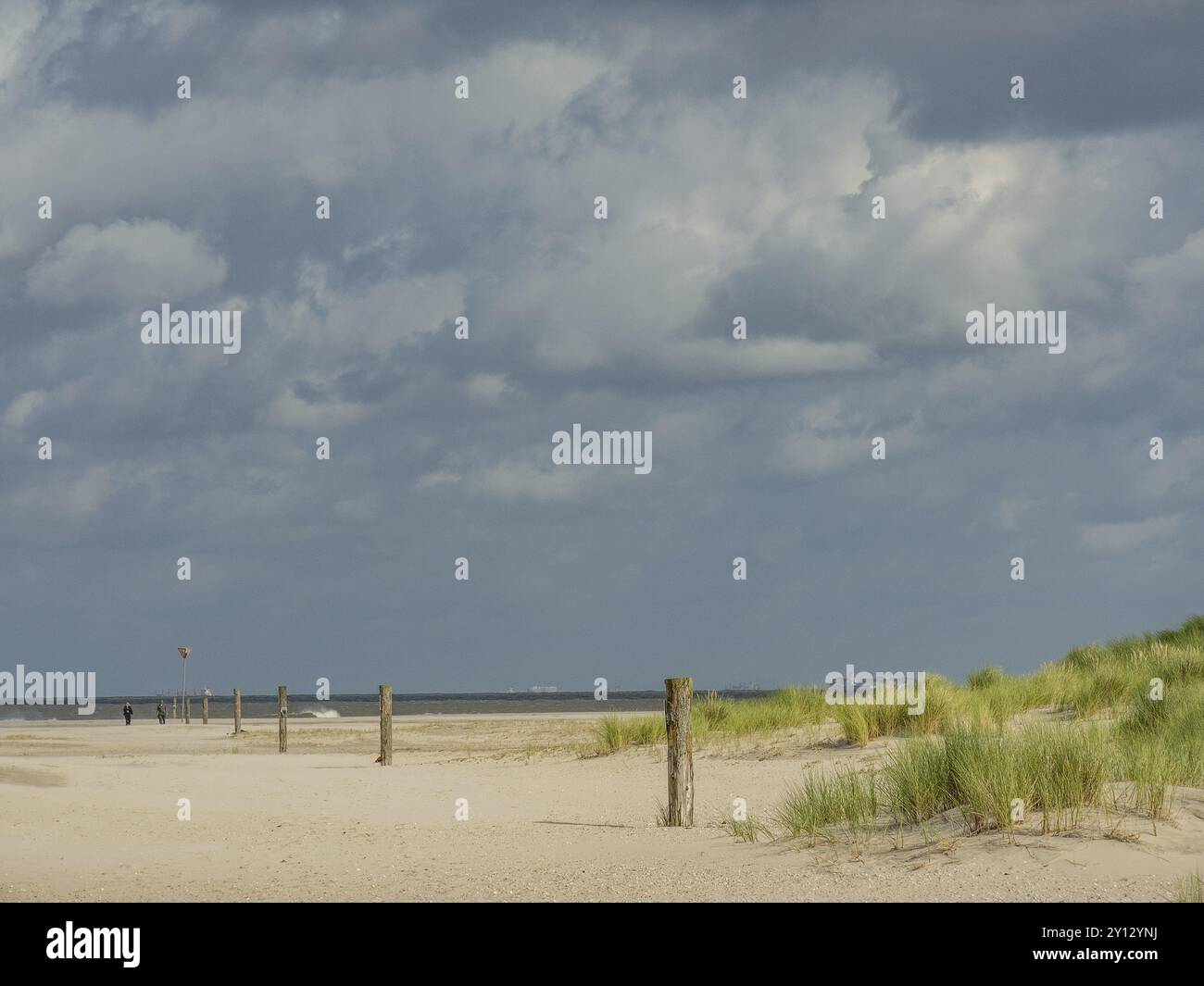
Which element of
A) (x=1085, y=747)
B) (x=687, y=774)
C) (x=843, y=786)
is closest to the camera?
(x=1085, y=747)

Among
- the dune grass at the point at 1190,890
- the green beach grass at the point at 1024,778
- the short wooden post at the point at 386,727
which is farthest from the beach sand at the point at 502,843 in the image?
the short wooden post at the point at 386,727

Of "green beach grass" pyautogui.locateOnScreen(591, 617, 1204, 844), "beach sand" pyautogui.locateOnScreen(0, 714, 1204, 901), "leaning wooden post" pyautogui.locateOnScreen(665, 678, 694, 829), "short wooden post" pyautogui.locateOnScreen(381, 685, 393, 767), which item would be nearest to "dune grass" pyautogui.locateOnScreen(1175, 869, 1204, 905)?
"beach sand" pyautogui.locateOnScreen(0, 714, 1204, 901)

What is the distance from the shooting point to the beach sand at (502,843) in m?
11.1

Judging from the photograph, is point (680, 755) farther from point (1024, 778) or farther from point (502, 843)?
point (1024, 778)

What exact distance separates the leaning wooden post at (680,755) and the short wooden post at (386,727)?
15.2 meters

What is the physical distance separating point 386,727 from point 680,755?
16.4 m

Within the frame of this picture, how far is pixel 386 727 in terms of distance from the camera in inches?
1228

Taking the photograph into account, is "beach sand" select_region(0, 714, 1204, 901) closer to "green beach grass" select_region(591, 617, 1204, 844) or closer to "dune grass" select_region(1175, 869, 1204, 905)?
"dune grass" select_region(1175, 869, 1204, 905)

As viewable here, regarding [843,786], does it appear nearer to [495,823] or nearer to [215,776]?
[495,823]

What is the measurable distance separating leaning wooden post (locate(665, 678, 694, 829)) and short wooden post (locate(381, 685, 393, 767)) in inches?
600

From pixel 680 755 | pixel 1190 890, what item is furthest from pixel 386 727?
pixel 1190 890
